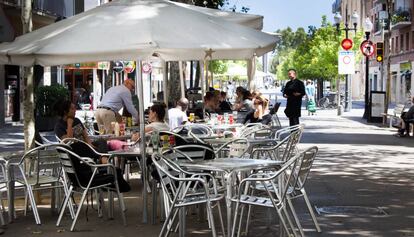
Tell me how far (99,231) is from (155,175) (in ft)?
2.85

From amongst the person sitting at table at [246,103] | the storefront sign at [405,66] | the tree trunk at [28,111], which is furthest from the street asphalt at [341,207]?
the storefront sign at [405,66]

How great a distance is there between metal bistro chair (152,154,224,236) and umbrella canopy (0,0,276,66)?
121cm

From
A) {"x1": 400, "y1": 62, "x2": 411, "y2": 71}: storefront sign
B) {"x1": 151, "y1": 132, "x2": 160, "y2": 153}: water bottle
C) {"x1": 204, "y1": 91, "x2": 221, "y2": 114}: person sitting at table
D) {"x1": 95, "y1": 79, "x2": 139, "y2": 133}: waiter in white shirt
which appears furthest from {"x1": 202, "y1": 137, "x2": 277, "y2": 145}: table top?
{"x1": 400, "y1": 62, "x2": 411, "y2": 71}: storefront sign

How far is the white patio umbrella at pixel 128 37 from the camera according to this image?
817 centimetres

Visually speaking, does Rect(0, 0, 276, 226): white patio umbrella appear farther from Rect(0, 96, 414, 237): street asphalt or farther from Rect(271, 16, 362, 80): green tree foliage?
Rect(271, 16, 362, 80): green tree foliage

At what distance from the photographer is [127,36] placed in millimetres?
8211


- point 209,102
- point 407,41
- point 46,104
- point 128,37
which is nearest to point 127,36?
point 128,37

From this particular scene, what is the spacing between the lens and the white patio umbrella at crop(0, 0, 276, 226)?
8172 millimetres

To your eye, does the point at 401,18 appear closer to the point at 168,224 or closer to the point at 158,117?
the point at 158,117

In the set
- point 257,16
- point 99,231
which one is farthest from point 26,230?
point 257,16

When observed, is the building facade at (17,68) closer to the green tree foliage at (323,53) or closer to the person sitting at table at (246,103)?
the person sitting at table at (246,103)

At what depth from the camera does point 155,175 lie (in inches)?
346

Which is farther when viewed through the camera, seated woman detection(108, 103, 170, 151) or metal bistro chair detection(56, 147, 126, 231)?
seated woman detection(108, 103, 170, 151)

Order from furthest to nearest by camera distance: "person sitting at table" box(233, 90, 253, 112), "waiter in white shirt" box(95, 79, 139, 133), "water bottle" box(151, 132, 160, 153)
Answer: "person sitting at table" box(233, 90, 253, 112) → "waiter in white shirt" box(95, 79, 139, 133) → "water bottle" box(151, 132, 160, 153)
